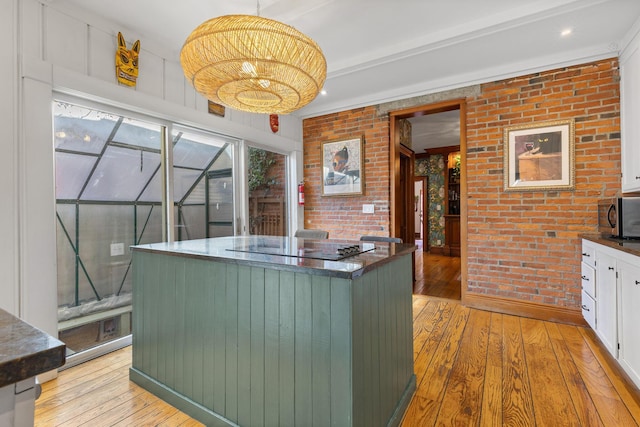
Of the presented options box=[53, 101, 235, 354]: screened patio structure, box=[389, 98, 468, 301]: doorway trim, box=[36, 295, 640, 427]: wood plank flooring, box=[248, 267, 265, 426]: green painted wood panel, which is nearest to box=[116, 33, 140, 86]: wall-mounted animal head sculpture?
box=[53, 101, 235, 354]: screened patio structure

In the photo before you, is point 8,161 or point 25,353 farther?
point 8,161

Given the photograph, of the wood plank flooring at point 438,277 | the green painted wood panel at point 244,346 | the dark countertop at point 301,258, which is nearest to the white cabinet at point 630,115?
the wood plank flooring at point 438,277

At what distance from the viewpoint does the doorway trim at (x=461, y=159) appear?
11.4ft

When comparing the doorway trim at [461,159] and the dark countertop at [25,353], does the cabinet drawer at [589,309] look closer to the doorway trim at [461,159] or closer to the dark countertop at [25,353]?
the doorway trim at [461,159]

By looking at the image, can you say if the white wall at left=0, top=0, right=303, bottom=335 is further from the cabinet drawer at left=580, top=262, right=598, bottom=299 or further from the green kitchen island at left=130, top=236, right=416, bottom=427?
the cabinet drawer at left=580, top=262, right=598, bottom=299

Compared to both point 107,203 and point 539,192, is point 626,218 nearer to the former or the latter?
point 539,192

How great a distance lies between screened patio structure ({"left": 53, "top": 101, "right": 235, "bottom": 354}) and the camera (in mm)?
2361

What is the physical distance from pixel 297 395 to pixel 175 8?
274 centimetres

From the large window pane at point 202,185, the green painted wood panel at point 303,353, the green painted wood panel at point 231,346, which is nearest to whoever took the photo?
the green painted wood panel at point 303,353

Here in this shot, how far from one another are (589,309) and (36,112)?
14.5 ft

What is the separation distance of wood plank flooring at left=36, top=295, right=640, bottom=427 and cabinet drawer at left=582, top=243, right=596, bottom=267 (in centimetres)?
66

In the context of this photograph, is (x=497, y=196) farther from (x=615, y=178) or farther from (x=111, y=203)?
(x=111, y=203)

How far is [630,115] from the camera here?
2543 mm

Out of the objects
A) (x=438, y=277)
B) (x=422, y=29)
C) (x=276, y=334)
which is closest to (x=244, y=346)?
(x=276, y=334)
